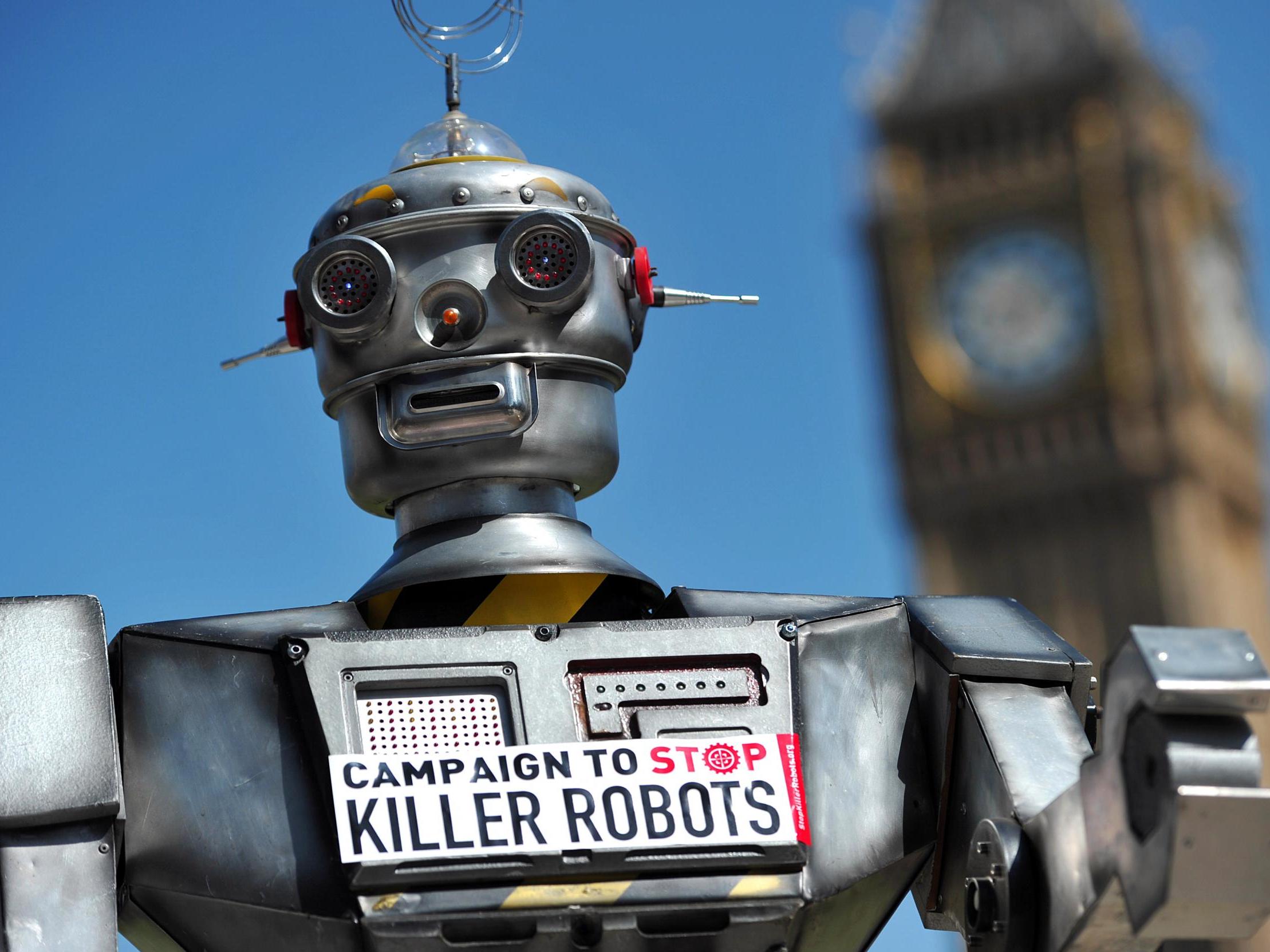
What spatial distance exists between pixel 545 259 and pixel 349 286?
1.10 feet

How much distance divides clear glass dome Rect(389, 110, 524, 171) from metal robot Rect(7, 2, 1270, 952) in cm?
29

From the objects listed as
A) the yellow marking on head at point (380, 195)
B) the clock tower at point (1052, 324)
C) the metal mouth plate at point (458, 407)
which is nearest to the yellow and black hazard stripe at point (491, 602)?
the metal mouth plate at point (458, 407)

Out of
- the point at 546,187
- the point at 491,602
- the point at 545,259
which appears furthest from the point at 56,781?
the point at 546,187

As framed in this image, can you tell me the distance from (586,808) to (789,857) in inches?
12.2

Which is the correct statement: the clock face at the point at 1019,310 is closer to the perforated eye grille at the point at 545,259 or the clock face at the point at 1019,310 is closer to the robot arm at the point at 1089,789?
the perforated eye grille at the point at 545,259

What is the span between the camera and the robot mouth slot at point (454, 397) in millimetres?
3986

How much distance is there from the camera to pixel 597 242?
13.7ft

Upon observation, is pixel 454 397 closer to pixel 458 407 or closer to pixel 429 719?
pixel 458 407

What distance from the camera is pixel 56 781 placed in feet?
11.2

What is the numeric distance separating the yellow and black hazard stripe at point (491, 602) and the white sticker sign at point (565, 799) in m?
0.41

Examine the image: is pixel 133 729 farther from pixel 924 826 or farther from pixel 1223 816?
pixel 1223 816

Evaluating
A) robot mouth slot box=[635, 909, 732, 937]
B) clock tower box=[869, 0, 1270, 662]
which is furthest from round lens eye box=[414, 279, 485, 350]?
clock tower box=[869, 0, 1270, 662]

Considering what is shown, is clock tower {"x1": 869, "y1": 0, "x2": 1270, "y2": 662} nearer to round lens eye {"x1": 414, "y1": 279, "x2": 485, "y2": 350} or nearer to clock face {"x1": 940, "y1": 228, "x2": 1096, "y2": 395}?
clock face {"x1": 940, "y1": 228, "x2": 1096, "y2": 395}

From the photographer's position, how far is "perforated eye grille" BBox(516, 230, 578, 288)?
4.01m
